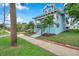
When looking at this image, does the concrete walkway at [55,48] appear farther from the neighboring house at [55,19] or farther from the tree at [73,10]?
the tree at [73,10]

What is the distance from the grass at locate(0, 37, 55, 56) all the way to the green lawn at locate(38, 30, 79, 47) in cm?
14

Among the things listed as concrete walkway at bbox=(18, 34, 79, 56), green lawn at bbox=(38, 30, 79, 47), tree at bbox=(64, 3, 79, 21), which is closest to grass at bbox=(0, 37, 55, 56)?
concrete walkway at bbox=(18, 34, 79, 56)

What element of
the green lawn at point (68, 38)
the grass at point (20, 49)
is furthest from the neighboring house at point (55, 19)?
the grass at point (20, 49)

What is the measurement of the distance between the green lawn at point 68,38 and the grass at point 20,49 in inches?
5.5

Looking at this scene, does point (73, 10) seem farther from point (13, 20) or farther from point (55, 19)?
point (13, 20)

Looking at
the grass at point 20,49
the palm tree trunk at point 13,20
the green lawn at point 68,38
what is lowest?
the grass at point 20,49

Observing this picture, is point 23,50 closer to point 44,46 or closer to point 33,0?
point 44,46

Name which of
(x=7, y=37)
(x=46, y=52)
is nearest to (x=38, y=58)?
(x=46, y=52)

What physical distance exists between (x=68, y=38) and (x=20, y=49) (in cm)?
47

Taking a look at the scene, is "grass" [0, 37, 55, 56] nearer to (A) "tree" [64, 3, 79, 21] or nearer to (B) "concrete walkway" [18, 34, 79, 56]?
(B) "concrete walkway" [18, 34, 79, 56]

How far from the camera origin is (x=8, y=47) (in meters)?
3.98

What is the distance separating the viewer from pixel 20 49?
3969mm

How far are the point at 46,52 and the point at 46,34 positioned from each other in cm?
18

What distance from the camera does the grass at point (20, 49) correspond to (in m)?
3.95
